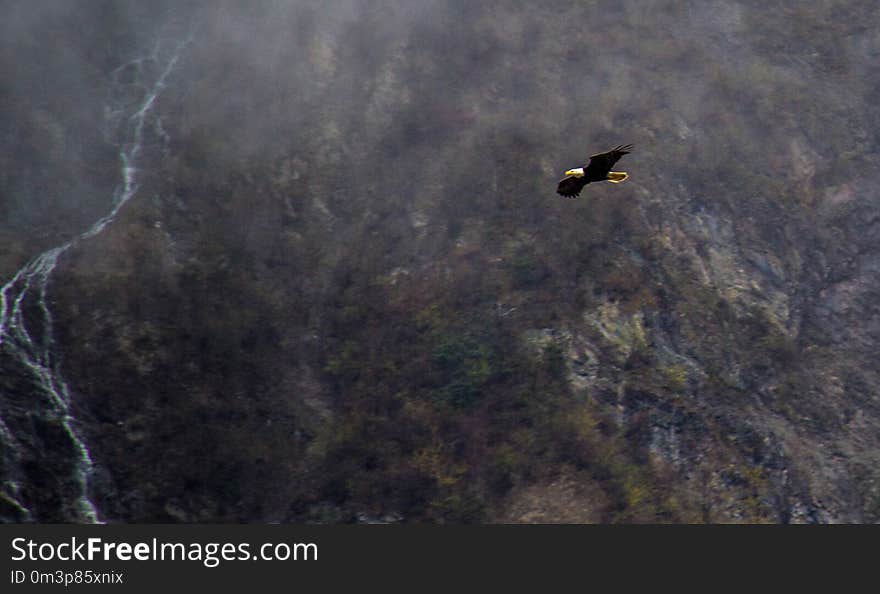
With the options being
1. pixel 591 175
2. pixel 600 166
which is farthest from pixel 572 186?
pixel 600 166

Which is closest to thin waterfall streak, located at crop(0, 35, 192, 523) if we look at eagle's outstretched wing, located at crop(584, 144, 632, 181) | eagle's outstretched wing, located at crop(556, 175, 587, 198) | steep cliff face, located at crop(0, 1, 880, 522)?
steep cliff face, located at crop(0, 1, 880, 522)

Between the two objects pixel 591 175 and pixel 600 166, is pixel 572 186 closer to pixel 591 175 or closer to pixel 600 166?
pixel 591 175

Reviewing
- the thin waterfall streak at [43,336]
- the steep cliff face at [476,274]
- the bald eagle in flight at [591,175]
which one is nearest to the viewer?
the bald eagle in flight at [591,175]

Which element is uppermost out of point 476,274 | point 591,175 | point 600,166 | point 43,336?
point 600,166

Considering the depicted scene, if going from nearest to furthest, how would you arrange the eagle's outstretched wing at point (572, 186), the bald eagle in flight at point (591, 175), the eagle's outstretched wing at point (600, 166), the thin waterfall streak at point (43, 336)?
1. the eagle's outstretched wing at point (600, 166)
2. the bald eagle in flight at point (591, 175)
3. the eagle's outstretched wing at point (572, 186)
4. the thin waterfall streak at point (43, 336)

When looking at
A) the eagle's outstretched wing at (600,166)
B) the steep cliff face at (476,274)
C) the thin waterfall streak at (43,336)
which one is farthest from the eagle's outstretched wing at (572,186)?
the thin waterfall streak at (43,336)

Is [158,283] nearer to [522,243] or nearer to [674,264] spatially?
[522,243]

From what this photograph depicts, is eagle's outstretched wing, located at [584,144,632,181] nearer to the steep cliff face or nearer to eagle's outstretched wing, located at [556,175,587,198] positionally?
eagle's outstretched wing, located at [556,175,587,198]

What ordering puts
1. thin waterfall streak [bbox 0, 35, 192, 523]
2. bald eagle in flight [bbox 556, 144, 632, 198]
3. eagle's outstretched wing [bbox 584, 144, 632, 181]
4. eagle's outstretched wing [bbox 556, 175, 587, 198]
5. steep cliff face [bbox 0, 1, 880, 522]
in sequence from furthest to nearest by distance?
steep cliff face [bbox 0, 1, 880, 522] < thin waterfall streak [bbox 0, 35, 192, 523] < eagle's outstretched wing [bbox 556, 175, 587, 198] < bald eagle in flight [bbox 556, 144, 632, 198] < eagle's outstretched wing [bbox 584, 144, 632, 181]

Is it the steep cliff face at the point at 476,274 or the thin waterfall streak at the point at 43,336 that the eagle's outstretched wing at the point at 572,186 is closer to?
the steep cliff face at the point at 476,274
